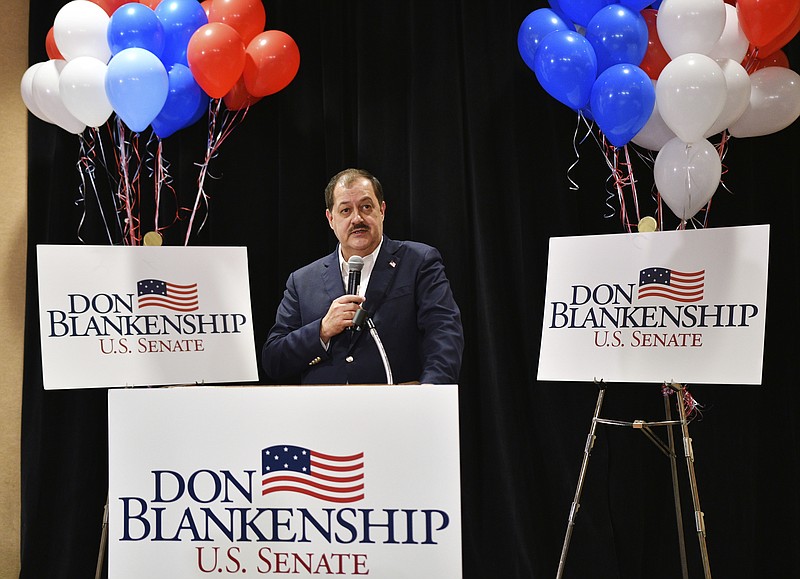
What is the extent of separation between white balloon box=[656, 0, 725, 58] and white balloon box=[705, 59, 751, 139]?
0.36ft

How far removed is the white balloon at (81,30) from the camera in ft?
10.1

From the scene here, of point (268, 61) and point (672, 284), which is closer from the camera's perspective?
point (672, 284)

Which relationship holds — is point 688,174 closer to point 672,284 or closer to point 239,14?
point 672,284

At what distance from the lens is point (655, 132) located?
119 inches

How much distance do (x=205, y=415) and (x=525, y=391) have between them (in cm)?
186

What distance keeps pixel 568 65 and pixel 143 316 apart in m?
1.85

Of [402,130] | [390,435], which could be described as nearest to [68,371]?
[390,435]

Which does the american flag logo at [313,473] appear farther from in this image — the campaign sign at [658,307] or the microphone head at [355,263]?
the campaign sign at [658,307]

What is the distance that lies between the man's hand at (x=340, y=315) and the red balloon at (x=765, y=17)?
5.44ft

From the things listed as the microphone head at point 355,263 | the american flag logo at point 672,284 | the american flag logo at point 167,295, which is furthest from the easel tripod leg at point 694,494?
the american flag logo at point 167,295

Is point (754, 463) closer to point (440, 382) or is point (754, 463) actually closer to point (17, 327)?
point (440, 382)

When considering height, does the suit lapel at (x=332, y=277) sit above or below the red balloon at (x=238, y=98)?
below

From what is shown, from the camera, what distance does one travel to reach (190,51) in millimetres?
3088

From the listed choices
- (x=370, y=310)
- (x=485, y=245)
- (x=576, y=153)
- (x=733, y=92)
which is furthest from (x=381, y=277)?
(x=733, y=92)
